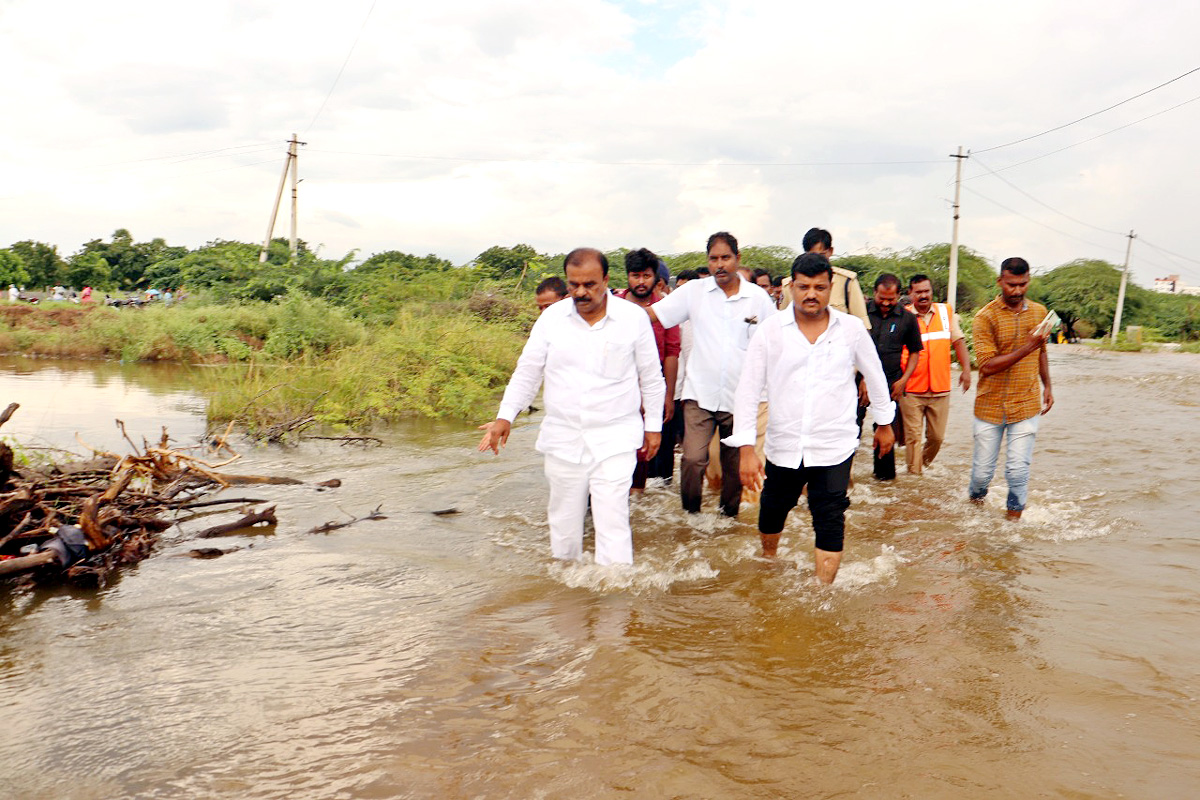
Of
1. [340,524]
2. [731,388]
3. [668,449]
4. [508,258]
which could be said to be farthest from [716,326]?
[508,258]

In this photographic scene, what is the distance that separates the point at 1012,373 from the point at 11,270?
164ft

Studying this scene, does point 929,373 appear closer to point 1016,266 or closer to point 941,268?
point 1016,266

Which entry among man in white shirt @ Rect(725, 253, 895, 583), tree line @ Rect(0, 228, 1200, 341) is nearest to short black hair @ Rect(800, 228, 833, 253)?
man in white shirt @ Rect(725, 253, 895, 583)

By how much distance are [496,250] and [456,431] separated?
2559cm

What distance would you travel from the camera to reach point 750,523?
267 inches

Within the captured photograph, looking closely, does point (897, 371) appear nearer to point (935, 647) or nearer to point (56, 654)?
point (935, 647)

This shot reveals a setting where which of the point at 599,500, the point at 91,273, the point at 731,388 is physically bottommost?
the point at 599,500

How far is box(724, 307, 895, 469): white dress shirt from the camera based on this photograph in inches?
186

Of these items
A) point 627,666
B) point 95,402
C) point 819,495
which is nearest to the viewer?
point 627,666

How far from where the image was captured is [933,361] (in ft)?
27.6

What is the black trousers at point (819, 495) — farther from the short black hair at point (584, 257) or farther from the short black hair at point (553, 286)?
the short black hair at point (553, 286)

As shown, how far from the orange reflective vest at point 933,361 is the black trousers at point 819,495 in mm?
3826

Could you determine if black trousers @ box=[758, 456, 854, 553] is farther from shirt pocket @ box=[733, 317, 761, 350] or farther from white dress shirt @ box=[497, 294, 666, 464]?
shirt pocket @ box=[733, 317, 761, 350]

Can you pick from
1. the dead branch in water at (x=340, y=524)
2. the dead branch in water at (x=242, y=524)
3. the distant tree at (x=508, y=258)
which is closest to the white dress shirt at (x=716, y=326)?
the dead branch in water at (x=340, y=524)
